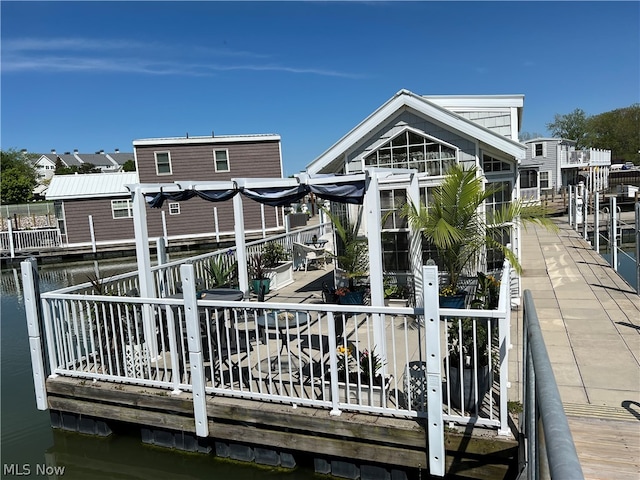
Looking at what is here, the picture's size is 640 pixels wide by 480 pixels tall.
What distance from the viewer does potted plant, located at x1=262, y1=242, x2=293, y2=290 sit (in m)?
9.31

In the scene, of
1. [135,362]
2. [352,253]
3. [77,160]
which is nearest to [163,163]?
[352,253]

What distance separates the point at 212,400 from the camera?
443cm

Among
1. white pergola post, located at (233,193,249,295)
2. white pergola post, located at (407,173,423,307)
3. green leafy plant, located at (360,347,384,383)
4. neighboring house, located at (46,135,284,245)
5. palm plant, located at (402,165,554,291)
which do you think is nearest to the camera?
green leafy plant, located at (360,347,384,383)

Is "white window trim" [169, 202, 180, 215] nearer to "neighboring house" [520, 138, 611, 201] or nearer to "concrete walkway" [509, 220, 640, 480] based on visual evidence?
"concrete walkway" [509, 220, 640, 480]

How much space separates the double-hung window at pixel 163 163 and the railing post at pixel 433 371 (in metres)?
18.9

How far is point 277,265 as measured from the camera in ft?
31.9

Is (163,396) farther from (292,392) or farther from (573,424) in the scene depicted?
(573,424)

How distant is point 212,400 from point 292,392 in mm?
834

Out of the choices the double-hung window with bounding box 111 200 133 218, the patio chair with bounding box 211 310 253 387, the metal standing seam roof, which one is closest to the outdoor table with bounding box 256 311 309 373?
the patio chair with bounding box 211 310 253 387

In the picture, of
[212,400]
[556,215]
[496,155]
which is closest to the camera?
[212,400]

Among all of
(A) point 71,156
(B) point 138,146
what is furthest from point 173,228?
(A) point 71,156

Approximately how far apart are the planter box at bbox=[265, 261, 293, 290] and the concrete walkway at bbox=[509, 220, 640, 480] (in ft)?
14.8

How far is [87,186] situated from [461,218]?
64.0ft

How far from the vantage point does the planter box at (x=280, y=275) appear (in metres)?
9.28
